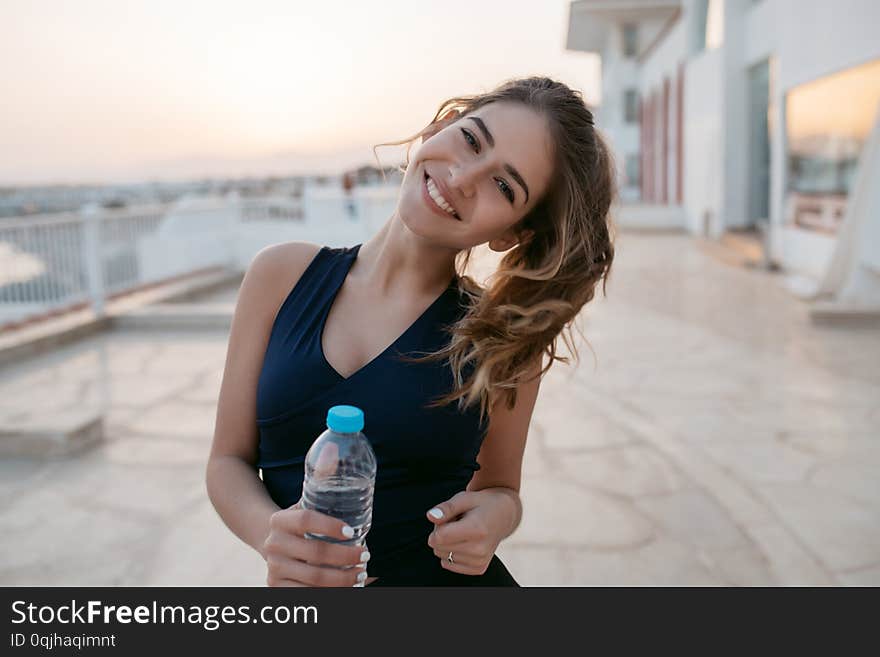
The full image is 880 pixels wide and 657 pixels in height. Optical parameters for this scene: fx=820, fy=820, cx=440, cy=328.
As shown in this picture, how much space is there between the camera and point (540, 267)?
178 cm

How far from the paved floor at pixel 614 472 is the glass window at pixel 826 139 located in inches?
134

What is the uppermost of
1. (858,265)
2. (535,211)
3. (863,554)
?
(535,211)

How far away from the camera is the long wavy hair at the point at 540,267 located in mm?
1594

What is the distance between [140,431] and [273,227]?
345 inches

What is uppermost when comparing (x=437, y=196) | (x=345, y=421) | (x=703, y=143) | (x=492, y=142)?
(x=703, y=143)

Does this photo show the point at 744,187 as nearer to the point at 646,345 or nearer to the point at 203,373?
the point at 646,345

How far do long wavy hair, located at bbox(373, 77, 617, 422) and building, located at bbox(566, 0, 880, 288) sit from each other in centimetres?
90

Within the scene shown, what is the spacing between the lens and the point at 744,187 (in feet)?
55.5

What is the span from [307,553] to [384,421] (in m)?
0.33

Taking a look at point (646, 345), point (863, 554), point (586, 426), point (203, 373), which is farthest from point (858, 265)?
point (203, 373)

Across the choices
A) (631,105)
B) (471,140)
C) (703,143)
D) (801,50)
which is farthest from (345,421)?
(631,105)

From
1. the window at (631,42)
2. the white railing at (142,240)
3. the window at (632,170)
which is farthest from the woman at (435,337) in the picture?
the window at (632,170)

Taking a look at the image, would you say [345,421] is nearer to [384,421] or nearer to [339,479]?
[339,479]

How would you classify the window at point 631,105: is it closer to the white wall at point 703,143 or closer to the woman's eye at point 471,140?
the white wall at point 703,143
